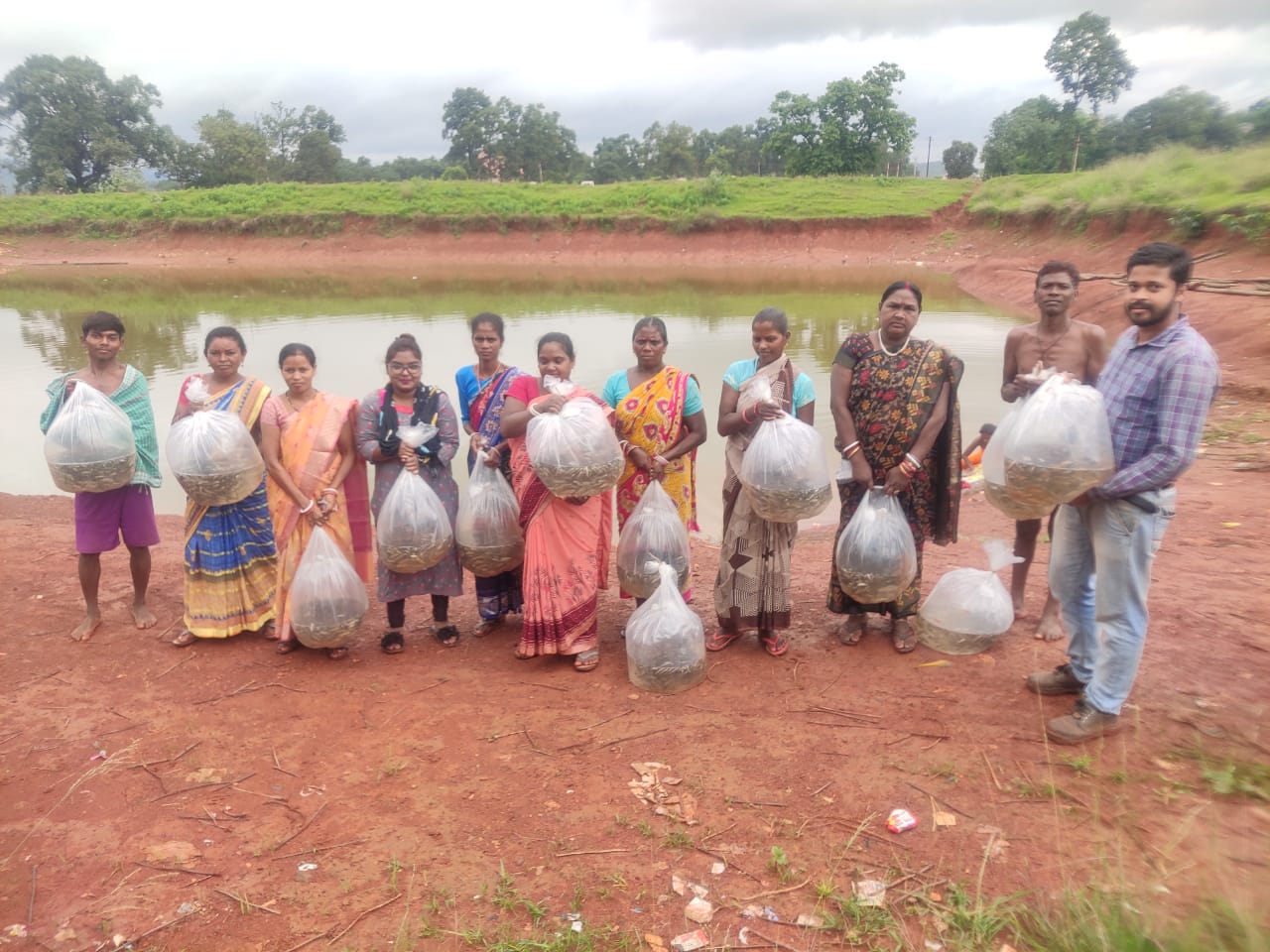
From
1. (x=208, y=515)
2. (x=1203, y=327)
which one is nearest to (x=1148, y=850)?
(x=208, y=515)

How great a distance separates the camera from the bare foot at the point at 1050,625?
12.6 ft

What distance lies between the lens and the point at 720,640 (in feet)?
12.8

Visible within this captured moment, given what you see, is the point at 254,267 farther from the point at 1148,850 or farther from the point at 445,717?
the point at 1148,850

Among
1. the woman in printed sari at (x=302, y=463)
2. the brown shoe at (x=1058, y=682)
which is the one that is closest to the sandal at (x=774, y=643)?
the brown shoe at (x=1058, y=682)

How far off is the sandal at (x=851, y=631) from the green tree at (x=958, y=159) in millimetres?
50582

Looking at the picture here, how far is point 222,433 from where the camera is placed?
352cm

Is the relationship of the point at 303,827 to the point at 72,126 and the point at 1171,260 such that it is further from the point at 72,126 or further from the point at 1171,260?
the point at 72,126

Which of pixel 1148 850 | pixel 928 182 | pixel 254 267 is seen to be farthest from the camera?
pixel 928 182

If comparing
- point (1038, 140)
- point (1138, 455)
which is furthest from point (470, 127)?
point (1138, 455)

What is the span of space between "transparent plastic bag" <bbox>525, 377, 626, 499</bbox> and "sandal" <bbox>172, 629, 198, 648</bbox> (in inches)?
86.9

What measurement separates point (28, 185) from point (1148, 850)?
65.6 meters

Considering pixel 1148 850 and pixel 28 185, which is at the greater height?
pixel 28 185

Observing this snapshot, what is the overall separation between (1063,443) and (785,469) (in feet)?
3.34

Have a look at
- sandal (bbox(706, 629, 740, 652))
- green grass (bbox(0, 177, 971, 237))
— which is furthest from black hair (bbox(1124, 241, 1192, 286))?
green grass (bbox(0, 177, 971, 237))
